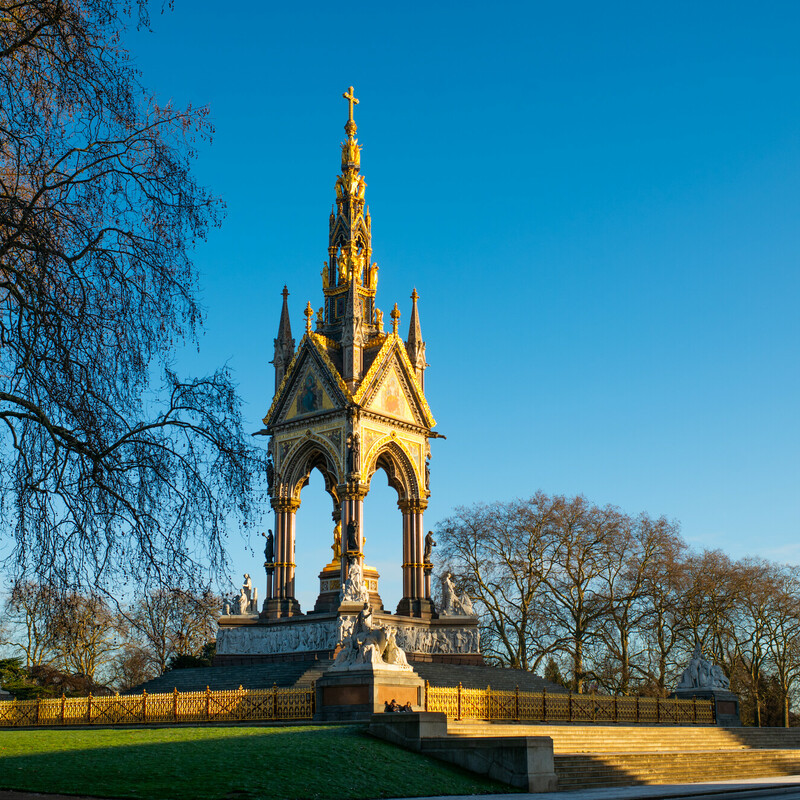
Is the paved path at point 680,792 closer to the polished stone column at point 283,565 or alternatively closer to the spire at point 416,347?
the polished stone column at point 283,565

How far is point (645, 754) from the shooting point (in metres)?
21.4

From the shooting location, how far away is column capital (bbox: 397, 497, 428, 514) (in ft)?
125

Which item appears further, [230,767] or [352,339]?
[352,339]

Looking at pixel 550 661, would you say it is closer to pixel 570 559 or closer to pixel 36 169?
pixel 570 559

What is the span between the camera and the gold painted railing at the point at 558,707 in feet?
78.0

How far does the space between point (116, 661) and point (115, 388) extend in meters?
47.4

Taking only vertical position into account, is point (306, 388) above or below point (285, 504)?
above

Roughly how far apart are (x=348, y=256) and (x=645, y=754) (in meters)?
23.1

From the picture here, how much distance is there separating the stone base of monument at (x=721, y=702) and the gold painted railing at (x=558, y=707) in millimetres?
395

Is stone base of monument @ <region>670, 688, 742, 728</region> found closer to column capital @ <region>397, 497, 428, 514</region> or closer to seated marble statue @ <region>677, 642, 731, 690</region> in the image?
seated marble statue @ <region>677, 642, 731, 690</region>

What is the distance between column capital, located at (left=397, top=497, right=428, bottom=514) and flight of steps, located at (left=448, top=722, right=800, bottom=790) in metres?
13.0

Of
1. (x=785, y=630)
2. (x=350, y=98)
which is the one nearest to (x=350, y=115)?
(x=350, y=98)

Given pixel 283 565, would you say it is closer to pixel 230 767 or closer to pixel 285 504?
pixel 285 504

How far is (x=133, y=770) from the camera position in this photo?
15539 mm
